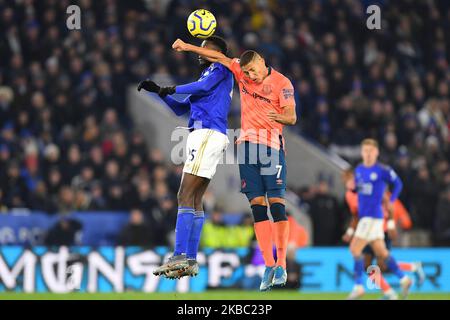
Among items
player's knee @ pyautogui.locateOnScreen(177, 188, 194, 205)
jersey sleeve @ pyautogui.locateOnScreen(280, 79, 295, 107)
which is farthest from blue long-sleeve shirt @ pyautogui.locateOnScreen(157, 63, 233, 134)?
player's knee @ pyautogui.locateOnScreen(177, 188, 194, 205)

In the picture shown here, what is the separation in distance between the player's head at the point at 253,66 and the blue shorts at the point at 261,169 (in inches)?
29.4

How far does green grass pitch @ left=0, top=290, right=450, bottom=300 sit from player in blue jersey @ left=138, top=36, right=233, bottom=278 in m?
3.80

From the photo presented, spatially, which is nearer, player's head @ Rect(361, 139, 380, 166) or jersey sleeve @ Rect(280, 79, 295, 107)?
jersey sleeve @ Rect(280, 79, 295, 107)

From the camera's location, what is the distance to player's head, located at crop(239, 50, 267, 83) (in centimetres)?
1210

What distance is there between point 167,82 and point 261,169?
379 inches

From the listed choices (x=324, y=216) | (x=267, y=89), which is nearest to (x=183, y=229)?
(x=267, y=89)

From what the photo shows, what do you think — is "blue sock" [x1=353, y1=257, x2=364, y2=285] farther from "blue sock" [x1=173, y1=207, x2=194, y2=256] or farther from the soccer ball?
the soccer ball

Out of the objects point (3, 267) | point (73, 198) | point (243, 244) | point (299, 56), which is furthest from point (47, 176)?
point (299, 56)

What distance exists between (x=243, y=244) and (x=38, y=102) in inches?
185

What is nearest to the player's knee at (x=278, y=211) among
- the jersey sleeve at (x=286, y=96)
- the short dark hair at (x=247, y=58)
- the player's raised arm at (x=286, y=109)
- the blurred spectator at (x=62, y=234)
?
the player's raised arm at (x=286, y=109)

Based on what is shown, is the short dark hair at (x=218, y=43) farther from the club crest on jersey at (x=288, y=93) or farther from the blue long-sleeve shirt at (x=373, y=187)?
the blue long-sleeve shirt at (x=373, y=187)

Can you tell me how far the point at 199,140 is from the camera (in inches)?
480

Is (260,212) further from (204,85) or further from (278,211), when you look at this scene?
(204,85)

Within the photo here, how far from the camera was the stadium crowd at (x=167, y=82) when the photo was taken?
19938 millimetres
